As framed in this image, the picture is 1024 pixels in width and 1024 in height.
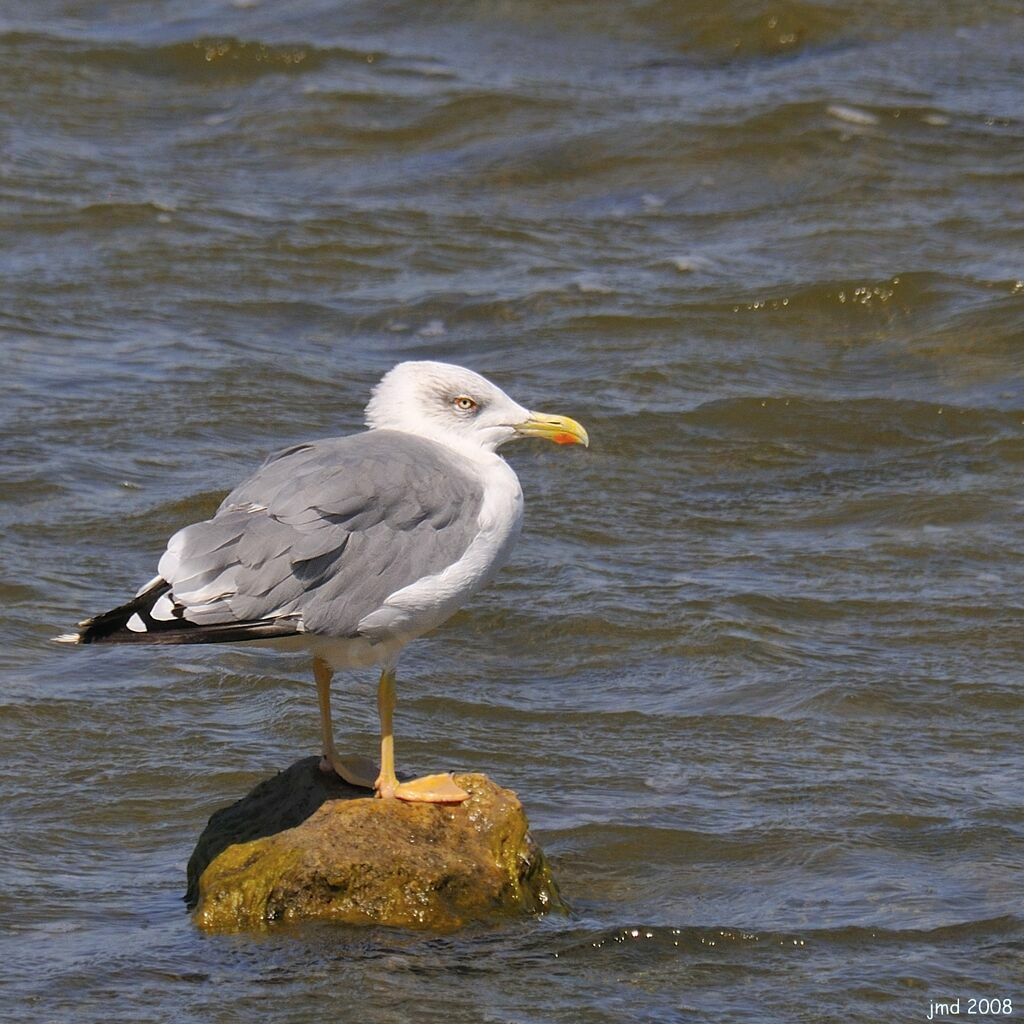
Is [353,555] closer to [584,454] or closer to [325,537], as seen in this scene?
[325,537]

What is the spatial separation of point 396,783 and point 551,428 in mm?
1199

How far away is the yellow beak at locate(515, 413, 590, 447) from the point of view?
5.81 meters

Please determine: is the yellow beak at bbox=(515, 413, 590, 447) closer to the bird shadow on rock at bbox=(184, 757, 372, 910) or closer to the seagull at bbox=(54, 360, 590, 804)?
the seagull at bbox=(54, 360, 590, 804)

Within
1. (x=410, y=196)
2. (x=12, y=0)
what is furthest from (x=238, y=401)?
(x=12, y=0)

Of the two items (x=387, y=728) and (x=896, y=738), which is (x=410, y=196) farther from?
(x=387, y=728)

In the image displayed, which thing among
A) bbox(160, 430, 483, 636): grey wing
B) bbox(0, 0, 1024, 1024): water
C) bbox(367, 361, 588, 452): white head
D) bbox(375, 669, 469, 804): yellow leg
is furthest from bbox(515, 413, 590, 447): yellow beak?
bbox(0, 0, 1024, 1024): water

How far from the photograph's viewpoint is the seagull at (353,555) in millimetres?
4836

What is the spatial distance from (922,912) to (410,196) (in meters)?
7.81

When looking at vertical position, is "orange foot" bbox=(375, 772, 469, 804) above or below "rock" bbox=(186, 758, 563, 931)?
above

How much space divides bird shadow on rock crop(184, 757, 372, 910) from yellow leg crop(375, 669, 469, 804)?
0.34 ft

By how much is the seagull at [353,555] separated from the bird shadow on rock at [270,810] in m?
0.06

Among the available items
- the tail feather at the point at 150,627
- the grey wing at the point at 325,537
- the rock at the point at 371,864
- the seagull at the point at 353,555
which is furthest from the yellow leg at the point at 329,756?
the tail feather at the point at 150,627

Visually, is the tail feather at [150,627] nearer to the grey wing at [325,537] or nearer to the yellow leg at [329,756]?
the grey wing at [325,537]

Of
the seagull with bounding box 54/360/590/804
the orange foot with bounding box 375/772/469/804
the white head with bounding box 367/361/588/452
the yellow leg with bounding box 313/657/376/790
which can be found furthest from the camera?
the white head with bounding box 367/361/588/452
